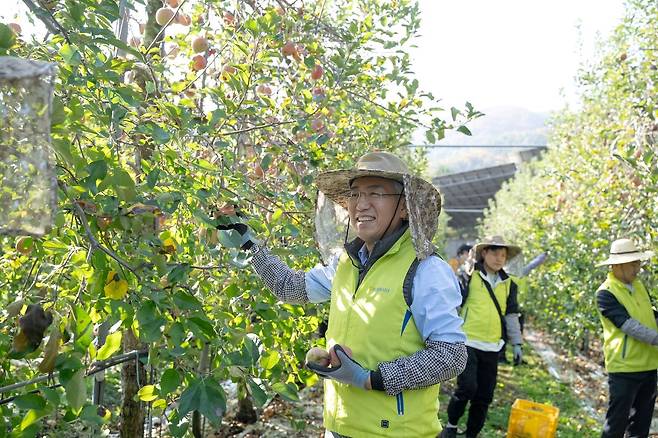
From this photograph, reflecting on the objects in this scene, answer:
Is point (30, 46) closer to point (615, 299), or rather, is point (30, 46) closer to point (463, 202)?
point (615, 299)

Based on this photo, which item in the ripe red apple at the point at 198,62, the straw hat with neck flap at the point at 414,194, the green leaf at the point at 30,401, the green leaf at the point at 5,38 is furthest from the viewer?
the ripe red apple at the point at 198,62

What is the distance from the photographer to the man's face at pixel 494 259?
450cm

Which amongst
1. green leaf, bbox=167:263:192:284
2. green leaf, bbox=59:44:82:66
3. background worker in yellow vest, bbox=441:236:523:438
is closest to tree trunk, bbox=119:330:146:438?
green leaf, bbox=167:263:192:284

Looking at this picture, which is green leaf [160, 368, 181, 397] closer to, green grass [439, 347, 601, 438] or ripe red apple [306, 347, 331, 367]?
ripe red apple [306, 347, 331, 367]

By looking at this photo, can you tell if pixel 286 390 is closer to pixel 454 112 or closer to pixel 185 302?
pixel 185 302

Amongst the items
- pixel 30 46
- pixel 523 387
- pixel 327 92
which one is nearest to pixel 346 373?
pixel 30 46

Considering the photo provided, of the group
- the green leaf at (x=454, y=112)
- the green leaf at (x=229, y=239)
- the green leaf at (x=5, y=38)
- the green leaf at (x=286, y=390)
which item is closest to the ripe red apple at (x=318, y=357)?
the green leaf at (x=286, y=390)

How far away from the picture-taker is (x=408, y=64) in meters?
3.39

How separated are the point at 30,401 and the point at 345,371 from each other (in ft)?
2.66

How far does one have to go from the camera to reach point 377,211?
211 centimetres

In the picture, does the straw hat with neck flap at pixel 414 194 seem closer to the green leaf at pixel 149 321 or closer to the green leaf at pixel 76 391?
the green leaf at pixel 149 321

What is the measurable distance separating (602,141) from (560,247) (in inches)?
54.4

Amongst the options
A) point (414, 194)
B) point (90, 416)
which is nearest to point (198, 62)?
point (414, 194)

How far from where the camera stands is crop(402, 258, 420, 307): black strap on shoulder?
6.28 ft
